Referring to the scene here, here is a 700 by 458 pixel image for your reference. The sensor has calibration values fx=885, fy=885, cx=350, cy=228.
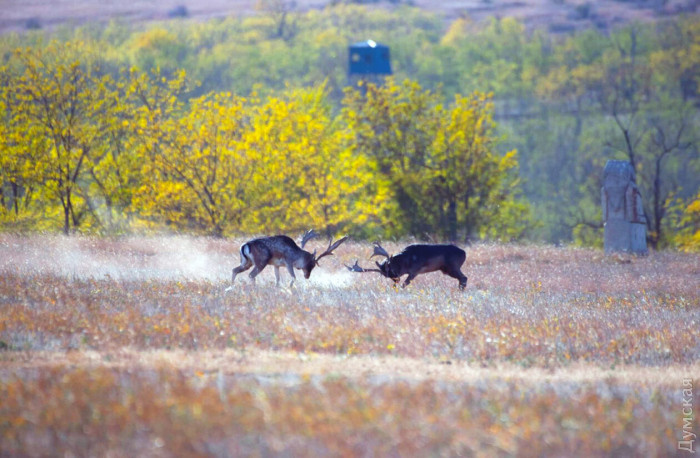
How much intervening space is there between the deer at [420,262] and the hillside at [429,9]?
62.0m

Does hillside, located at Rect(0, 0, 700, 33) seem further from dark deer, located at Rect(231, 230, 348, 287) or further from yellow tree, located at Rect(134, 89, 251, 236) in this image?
dark deer, located at Rect(231, 230, 348, 287)

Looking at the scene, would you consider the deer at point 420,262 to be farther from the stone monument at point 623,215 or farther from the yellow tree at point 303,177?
the yellow tree at point 303,177

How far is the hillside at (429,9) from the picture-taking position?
288 ft

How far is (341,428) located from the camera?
278 inches

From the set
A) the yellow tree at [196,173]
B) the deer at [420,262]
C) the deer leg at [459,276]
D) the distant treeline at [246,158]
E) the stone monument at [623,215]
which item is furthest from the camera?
the distant treeline at [246,158]

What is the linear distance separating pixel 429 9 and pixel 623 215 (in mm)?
143146

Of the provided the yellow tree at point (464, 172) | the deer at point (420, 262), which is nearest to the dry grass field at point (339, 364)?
the deer at point (420, 262)

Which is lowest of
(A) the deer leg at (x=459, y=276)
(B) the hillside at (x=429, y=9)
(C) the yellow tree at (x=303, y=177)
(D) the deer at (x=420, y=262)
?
(C) the yellow tree at (x=303, y=177)

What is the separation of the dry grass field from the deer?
330mm

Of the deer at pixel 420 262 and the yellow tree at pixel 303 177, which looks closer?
the deer at pixel 420 262

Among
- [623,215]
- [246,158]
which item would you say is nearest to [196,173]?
[246,158]

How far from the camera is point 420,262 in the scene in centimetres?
1623

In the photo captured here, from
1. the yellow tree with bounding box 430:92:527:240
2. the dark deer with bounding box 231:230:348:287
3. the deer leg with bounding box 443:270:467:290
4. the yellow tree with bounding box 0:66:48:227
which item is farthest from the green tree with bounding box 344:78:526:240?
the dark deer with bounding box 231:230:348:287

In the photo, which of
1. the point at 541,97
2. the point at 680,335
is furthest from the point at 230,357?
the point at 541,97
